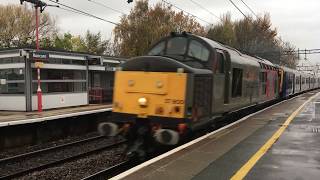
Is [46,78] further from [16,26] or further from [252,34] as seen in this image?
[252,34]

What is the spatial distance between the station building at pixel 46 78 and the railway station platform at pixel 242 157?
10.6 meters

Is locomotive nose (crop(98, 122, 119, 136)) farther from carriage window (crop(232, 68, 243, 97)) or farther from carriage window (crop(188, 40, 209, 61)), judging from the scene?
carriage window (crop(232, 68, 243, 97))

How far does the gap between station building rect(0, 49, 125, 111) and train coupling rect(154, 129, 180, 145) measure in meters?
11.6

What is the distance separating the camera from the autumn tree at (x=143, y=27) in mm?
43219

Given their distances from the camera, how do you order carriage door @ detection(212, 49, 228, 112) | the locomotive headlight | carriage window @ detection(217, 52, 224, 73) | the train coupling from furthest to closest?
carriage window @ detection(217, 52, 224, 73), carriage door @ detection(212, 49, 228, 112), the locomotive headlight, the train coupling

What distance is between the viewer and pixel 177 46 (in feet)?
35.3

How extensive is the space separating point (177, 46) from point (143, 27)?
33365 mm

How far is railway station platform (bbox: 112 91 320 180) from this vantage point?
7031mm

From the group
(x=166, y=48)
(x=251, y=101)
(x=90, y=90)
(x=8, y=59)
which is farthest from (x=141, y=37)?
(x=166, y=48)

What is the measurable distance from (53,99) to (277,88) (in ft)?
42.9

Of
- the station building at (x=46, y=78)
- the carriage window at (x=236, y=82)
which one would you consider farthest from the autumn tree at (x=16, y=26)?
the carriage window at (x=236, y=82)

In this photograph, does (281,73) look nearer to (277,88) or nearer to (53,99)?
(277,88)

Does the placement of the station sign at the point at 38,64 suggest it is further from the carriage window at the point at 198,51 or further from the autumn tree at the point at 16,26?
the autumn tree at the point at 16,26

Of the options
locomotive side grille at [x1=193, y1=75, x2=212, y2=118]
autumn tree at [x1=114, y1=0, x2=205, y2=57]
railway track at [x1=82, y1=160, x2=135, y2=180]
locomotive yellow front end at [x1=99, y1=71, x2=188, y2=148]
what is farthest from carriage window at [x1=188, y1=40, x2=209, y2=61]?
autumn tree at [x1=114, y1=0, x2=205, y2=57]
